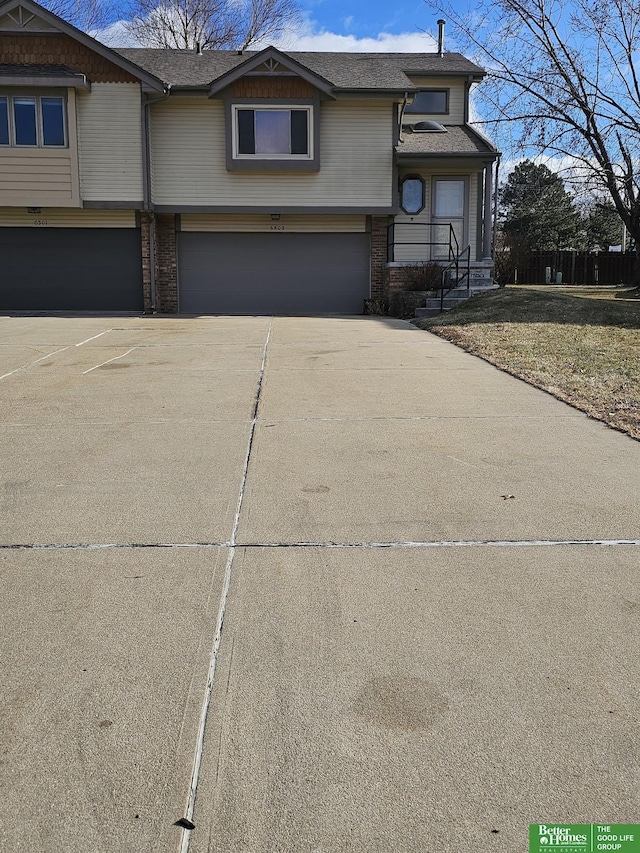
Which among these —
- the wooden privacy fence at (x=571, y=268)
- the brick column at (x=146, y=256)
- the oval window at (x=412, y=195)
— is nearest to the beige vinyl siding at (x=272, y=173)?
the brick column at (x=146, y=256)

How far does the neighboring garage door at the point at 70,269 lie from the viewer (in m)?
20.5

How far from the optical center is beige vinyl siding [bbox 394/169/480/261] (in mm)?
21172

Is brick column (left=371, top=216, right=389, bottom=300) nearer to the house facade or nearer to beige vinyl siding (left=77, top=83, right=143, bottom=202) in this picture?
the house facade

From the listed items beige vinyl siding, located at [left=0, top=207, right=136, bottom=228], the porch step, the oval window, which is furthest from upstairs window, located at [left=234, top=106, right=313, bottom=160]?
the porch step

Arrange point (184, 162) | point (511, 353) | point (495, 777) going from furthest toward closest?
1. point (184, 162)
2. point (511, 353)
3. point (495, 777)

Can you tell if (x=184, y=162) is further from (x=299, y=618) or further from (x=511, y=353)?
(x=299, y=618)

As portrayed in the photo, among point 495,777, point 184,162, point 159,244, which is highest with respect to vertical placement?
point 184,162

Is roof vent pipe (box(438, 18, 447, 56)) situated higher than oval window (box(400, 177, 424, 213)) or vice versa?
roof vent pipe (box(438, 18, 447, 56))

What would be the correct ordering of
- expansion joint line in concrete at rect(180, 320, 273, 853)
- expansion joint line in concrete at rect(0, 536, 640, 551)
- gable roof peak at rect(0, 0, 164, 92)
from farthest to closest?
gable roof peak at rect(0, 0, 164, 92) → expansion joint line in concrete at rect(0, 536, 640, 551) → expansion joint line in concrete at rect(180, 320, 273, 853)

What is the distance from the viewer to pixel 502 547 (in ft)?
13.9

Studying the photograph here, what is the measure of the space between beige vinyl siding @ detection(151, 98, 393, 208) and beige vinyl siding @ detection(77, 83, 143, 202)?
26.6 inches

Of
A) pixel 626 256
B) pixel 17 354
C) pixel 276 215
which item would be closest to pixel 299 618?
pixel 17 354

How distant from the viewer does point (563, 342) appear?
1209 centimetres

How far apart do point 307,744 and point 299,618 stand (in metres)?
0.89
